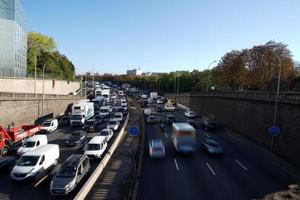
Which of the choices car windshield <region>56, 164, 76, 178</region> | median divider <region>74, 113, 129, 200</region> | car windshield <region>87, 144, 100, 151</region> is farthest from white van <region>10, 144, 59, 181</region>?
car windshield <region>87, 144, 100, 151</region>

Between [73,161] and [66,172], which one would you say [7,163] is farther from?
[66,172]

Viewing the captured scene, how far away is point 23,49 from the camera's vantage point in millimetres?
71688

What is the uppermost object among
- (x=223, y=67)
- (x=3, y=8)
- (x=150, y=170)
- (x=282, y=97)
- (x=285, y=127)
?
(x=3, y=8)

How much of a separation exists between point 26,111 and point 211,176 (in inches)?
1170

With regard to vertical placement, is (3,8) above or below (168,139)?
above

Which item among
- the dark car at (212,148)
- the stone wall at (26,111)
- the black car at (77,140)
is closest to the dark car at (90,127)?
A: the black car at (77,140)

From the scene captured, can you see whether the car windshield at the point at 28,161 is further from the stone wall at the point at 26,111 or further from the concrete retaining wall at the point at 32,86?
the concrete retaining wall at the point at 32,86

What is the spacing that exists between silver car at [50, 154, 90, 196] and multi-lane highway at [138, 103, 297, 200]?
13.8ft

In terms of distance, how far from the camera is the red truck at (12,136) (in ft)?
97.2

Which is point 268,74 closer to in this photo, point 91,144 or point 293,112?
point 293,112

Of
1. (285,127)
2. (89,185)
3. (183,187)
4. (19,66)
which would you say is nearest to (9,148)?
(89,185)

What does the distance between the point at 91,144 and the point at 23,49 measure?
5026 cm

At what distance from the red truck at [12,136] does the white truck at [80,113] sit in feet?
35.7

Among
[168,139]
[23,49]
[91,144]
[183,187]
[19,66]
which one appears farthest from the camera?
[23,49]
